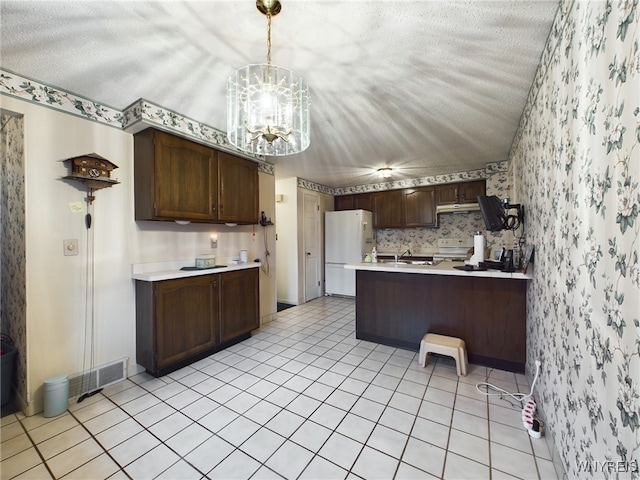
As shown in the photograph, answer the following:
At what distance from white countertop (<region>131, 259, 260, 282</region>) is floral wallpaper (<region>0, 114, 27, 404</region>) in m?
0.70

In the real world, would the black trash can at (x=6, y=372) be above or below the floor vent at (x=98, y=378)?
above

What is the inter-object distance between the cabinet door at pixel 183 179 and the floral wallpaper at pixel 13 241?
2.80ft

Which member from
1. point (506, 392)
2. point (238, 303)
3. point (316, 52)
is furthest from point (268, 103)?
point (506, 392)

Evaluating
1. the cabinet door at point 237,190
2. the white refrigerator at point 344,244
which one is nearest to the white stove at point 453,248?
the white refrigerator at point 344,244

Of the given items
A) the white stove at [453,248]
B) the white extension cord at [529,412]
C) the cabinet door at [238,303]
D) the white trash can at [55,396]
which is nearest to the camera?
the white extension cord at [529,412]

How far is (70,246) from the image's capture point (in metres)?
2.04

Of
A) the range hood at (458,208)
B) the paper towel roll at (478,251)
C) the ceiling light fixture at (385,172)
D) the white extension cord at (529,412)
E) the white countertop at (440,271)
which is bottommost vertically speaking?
the white extension cord at (529,412)

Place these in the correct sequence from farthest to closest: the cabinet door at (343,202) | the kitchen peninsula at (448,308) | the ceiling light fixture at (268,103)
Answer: the cabinet door at (343,202), the kitchen peninsula at (448,308), the ceiling light fixture at (268,103)

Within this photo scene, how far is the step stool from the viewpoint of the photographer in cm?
232

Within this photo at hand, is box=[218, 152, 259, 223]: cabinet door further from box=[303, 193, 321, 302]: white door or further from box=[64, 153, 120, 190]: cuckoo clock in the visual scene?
box=[303, 193, 321, 302]: white door

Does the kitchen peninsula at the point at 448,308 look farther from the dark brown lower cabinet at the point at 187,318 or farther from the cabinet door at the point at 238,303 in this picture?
the dark brown lower cabinet at the point at 187,318

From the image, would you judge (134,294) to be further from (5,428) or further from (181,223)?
Result: (5,428)

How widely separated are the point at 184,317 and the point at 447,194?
4.53 metres

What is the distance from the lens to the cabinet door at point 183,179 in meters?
2.33
